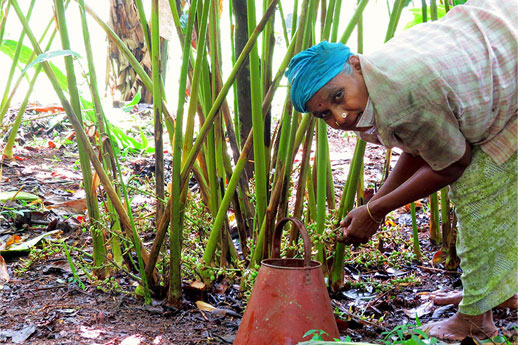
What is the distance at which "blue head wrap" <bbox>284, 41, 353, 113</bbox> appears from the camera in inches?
49.4

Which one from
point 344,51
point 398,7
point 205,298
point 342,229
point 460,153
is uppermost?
point 398,7

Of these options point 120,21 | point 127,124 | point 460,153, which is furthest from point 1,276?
point 120,21

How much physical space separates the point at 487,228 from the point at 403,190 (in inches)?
9.9

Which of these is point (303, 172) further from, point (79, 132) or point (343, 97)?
point (79, 132)

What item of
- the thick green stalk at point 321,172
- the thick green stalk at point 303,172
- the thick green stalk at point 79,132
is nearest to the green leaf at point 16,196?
the thick green stalk at point 79,132

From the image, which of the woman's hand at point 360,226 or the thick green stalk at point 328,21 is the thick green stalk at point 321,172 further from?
the thick green stalk at point 328,21

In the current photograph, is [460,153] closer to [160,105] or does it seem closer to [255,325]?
[255,325]

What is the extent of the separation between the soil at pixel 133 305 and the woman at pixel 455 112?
244 millimetres

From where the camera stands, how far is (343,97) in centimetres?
128

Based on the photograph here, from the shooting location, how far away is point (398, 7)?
1497mm

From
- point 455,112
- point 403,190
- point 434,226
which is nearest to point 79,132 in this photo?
point 403,190

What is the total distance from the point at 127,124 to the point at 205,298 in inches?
102

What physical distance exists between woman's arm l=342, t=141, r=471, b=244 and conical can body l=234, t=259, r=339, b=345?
9.2 inches

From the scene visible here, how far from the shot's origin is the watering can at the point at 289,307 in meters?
1.22
